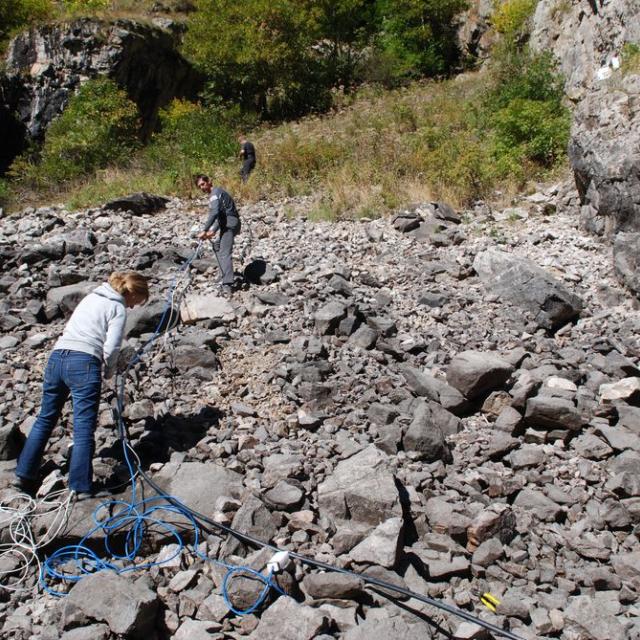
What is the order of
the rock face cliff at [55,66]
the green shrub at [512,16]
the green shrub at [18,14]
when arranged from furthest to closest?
1. the green shrub at [18,14]
2. the rock face cliff at [55,66]
3. the green shrub at [512,16]

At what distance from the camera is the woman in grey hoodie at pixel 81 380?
3619 mm

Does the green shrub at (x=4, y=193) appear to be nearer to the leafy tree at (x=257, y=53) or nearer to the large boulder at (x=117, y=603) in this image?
the leafy tree at (x=257, y=53)

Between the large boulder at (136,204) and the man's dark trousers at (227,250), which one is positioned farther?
the large boulder at (136,204)

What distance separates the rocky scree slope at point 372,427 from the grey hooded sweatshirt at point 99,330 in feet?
2.85

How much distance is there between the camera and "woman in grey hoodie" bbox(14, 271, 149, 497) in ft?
11.9

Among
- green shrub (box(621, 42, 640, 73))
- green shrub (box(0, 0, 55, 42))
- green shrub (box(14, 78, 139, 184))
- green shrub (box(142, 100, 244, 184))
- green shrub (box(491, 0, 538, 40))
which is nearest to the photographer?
green shrub (box(621, 42, 640, 73))

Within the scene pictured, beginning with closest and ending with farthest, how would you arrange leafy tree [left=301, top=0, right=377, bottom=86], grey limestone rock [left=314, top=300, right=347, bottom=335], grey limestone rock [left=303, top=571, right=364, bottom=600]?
grey limestone rock [left=303, top=571, right=364, bottom=600]
grey limestone rock [left=314, top=300, right=347, bottom=335]
leafy tree [left=301, top=0, right=377, bottom=86]

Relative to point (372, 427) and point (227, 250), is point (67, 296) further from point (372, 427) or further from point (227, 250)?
point (372, 427)

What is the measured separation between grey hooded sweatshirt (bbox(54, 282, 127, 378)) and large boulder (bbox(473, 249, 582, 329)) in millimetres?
4502

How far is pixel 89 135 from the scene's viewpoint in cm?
1407

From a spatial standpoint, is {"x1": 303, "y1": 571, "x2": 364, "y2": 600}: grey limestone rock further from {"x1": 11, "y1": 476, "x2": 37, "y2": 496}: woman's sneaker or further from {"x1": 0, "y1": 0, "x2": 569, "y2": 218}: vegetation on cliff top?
{"x1": 0, "y1": 0, "x2": 569, "y2": 218}: vegetation on cliff top

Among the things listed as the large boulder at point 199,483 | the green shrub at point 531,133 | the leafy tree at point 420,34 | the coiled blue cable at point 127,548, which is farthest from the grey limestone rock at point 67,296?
the leafy tree at point 420,34

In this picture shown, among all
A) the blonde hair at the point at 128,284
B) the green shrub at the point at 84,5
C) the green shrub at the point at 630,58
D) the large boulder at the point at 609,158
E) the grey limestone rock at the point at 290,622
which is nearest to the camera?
the grey limestone rock at the point at 290,622

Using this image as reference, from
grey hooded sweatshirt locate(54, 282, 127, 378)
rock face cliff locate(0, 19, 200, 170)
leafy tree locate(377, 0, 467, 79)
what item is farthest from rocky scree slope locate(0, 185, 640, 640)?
leafy tree locate(377, 0, 467, 79)
